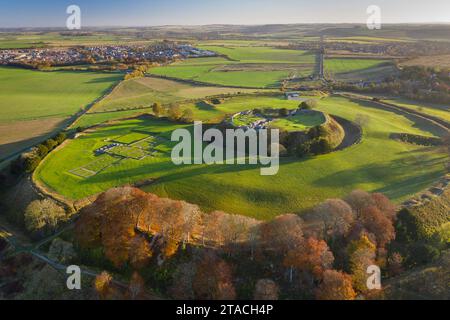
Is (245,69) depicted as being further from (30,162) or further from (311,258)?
(311,258)

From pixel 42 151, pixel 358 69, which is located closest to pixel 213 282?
pixel 42 151

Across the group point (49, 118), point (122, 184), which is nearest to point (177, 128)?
point (122, 184)

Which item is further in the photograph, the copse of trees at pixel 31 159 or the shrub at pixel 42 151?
the shrub at pixel 42 151

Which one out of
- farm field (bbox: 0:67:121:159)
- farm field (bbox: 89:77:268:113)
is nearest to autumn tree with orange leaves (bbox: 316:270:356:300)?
farm field (bbox: 0:67:121:159)

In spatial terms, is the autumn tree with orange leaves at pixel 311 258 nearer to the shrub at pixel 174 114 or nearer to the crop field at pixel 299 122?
the crop field at pixel 299 122

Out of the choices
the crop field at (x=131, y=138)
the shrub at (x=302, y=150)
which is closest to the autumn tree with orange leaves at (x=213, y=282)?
the shrub at (x=302, y=150)

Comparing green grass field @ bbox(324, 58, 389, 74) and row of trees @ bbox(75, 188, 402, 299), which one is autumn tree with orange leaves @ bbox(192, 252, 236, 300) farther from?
green grass field @ bbox(324, 58, 389, 74)

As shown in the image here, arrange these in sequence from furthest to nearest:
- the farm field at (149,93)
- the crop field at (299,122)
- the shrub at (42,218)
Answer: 1. the farm field at (149,93)
2. the crop field at (299,122)
3. the shrub at (42,218)
